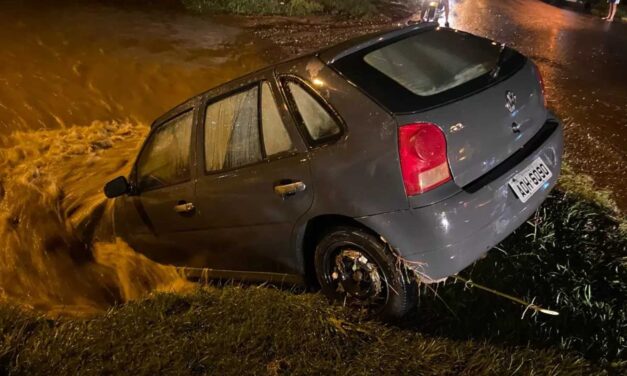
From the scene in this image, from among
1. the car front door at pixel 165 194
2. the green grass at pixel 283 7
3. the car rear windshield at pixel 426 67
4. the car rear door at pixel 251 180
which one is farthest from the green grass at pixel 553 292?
the green grass at pixel 283 7

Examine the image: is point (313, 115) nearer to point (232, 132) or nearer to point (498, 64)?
point (232, 132)

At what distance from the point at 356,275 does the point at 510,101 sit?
1373 mm

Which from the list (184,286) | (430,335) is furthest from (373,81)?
(184,286)

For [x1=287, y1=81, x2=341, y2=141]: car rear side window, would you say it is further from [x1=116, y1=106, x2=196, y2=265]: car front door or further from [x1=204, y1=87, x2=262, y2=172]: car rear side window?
[x1=116, y1=106, x2=196, y2=265]: car front door

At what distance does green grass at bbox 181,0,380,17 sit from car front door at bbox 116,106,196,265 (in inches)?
419

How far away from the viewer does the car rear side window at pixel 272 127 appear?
334cm

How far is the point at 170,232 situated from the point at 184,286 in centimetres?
50

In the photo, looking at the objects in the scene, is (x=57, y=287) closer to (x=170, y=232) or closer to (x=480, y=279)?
(x=170, y=232)

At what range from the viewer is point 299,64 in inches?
134

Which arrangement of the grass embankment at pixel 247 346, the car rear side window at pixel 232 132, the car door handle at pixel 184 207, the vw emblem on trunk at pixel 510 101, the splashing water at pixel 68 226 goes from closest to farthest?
the grass embankment at pixel 247 346 → the vw emblem on trunk at pixel 510 101 → the car rear side window at pixel 232 132 → the car door handle at pixel 184 207 → the splashing water at pixel 68 226

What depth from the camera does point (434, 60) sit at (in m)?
3.54

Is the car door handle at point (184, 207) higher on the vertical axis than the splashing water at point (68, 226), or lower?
higher

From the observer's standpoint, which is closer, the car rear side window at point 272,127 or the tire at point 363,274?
the tire at point 363,274

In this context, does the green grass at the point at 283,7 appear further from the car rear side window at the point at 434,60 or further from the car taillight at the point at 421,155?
the car taillight at the point at 421,155
